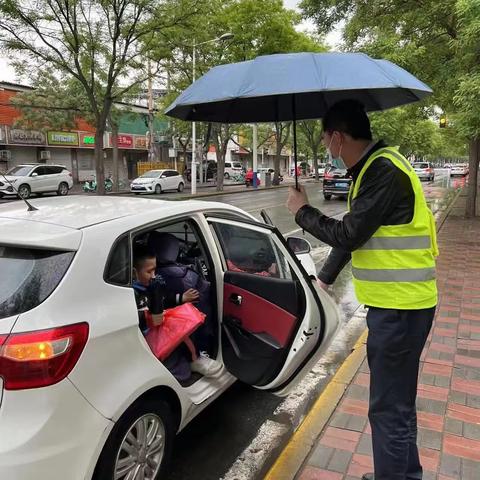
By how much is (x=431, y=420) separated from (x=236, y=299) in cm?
149

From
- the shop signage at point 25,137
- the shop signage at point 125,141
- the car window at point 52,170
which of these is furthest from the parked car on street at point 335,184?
the shop signage at point 125,141

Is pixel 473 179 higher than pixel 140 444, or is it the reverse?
pixel 473 179

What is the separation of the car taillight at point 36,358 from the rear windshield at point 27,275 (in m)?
0.13

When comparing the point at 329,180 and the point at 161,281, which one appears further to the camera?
the point at 329,180

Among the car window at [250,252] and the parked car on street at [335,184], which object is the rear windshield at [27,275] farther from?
the parked car on street at [335,184]

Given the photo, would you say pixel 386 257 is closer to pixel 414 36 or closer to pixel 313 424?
pixel 313 424

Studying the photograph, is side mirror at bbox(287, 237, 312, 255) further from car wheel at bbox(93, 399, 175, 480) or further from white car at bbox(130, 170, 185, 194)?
white car at bbox(130, 170, 185, 194)

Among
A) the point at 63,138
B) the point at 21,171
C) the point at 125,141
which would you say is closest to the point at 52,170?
the point at 21,171

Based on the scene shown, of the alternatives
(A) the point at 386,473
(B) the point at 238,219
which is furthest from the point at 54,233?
(A) the point at 386,473

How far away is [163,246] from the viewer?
324 cm

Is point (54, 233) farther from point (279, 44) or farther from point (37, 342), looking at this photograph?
point (279, 44)

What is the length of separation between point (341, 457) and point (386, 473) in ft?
1.97

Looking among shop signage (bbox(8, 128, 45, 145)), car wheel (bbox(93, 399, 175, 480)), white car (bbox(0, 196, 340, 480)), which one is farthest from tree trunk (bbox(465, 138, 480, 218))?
shop signage (bbox(8, 128, 45, 145))

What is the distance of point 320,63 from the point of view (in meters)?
2.42
